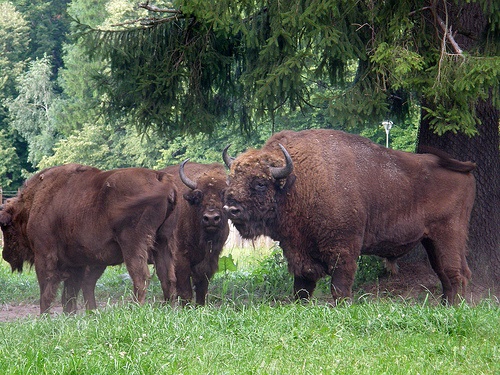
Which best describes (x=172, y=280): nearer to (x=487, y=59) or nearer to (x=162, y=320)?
(x=162, y=320)

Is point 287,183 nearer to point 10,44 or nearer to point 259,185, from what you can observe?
point 259,185

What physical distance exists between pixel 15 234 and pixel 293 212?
13.4 feet

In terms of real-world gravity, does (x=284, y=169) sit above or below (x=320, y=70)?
below

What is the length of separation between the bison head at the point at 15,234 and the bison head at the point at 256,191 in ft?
10.6

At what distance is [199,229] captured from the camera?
11820 mm

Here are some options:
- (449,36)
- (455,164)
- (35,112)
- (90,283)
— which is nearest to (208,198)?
(90,283)

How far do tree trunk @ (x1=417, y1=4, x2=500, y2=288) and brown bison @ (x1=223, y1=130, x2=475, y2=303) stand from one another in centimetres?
106

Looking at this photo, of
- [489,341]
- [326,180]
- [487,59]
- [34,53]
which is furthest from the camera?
[34,53]

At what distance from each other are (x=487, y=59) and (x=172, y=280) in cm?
481

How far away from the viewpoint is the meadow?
20.4 feet

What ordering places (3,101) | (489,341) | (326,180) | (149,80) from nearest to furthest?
1. (489,341)
2. (326,180)
3. (149,80)
4. (3,101)

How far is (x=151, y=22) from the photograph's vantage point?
12.9 metres

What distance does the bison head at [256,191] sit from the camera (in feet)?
32.7

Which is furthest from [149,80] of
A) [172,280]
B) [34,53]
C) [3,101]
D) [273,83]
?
[34,53]
